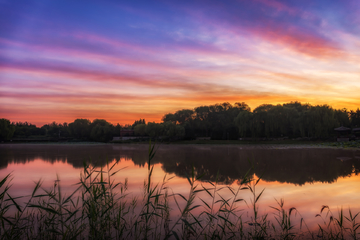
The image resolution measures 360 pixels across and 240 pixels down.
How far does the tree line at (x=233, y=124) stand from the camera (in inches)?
1863

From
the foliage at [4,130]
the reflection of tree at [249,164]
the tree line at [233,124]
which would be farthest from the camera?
the foliage at [4,130]

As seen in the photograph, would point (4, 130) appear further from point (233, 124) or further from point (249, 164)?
point (249, 164)

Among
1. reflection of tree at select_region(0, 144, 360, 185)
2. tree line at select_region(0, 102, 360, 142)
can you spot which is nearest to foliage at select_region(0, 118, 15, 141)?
tree line at select_region(0, 102, 360, 142)

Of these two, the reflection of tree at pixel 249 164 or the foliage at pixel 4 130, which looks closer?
the reflection of tree at pixel 249 164

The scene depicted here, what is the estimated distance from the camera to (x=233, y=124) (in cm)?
6506

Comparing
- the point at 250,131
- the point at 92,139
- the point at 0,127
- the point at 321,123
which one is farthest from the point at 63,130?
the point at 321,123

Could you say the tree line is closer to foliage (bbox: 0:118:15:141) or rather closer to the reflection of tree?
foliage (bbox: 0:118:15:141)

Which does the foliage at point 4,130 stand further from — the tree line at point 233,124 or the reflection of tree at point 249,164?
the reflection of tree at point 249,164

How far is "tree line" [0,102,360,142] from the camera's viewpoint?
1863 inches

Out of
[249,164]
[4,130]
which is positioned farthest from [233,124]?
[4,130]

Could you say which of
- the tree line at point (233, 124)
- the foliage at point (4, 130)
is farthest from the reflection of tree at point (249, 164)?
the foliage at point (4, 130)

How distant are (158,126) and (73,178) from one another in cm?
5441

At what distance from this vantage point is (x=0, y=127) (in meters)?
67.1

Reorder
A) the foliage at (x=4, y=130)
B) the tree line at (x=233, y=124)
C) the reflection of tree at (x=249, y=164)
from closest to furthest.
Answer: the reflection of tree at (x=249, y=164), the tree line at (x=233, y=124), the foliage at (x=4, y=130)
